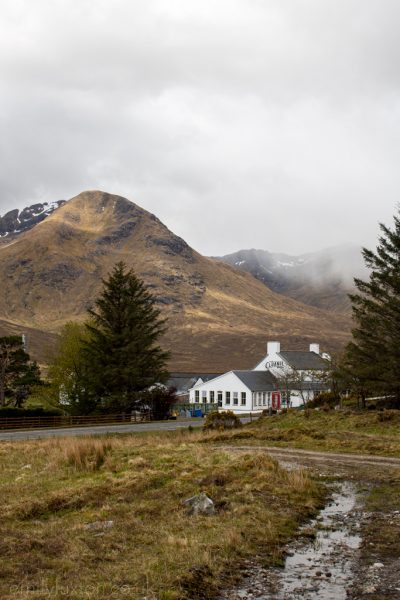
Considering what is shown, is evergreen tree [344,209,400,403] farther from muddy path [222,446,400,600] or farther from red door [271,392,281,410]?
red door [271,392,281,410]

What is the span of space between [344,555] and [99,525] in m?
4.70

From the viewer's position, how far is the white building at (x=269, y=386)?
7262cm

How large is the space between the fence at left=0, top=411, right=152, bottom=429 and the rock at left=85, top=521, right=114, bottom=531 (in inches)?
1450

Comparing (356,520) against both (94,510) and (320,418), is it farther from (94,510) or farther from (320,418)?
(320,418)

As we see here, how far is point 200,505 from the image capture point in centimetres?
1330

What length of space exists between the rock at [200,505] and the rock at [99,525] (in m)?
1.83

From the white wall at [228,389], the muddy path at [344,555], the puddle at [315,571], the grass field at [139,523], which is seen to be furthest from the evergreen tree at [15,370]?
the puddle at [315,571]

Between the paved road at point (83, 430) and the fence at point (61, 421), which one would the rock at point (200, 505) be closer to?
the paved road at point (83, 430)

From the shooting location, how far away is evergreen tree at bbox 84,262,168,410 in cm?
5272

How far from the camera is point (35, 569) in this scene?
9.27 m

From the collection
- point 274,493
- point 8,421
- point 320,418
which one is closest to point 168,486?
point 274,493

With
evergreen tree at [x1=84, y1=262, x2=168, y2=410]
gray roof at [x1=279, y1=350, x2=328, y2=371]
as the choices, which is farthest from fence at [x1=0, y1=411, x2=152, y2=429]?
gray roof at [x1=279, y1=350, x2=328, y2=371]

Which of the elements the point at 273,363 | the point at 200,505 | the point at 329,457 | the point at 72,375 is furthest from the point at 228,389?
the point at 200,505

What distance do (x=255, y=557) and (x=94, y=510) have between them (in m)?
4.69
